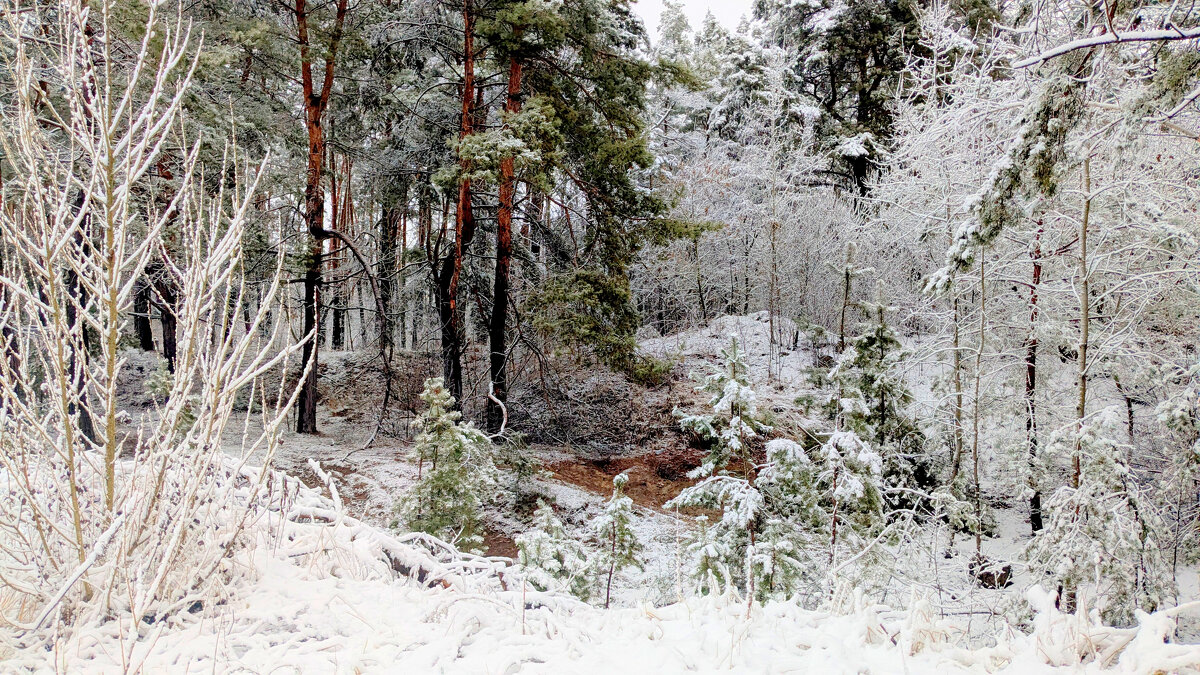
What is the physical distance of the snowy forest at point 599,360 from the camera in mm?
2186

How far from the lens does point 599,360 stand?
10.7m

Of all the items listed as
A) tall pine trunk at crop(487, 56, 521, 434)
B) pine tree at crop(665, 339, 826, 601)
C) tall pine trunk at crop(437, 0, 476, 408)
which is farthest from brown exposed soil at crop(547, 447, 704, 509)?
pine tree at crop(665, 339, 826, 601)

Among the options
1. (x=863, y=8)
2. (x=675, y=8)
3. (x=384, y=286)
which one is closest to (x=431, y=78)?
(x=384, y=286)

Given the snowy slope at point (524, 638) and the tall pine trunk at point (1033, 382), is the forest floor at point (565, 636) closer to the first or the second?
the snowy slope at point (524, 638)

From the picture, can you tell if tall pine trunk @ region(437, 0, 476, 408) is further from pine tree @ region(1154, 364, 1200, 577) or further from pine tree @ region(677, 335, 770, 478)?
pine tree @ region(1154, 364, 1200, 577)

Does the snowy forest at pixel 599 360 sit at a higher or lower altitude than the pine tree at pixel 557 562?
higher

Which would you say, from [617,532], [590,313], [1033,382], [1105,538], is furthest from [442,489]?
[1033,382]

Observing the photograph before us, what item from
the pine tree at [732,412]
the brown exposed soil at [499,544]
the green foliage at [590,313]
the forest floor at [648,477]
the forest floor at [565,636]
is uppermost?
the green foliage at [590,313]

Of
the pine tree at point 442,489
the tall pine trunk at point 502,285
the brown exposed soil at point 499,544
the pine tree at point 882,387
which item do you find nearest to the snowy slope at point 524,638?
the pine tree at point 442,489

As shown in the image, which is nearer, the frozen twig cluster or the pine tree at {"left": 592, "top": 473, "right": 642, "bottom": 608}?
the frozen twig cluster

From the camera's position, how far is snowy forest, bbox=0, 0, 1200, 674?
7.17ft

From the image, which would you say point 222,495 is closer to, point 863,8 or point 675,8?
point 863,8

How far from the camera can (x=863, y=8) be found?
17.2 m

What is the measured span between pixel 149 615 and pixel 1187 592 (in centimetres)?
987
